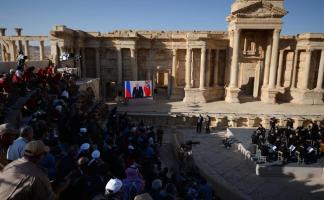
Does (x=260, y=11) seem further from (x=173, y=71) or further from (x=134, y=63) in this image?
(x=134, y=63)

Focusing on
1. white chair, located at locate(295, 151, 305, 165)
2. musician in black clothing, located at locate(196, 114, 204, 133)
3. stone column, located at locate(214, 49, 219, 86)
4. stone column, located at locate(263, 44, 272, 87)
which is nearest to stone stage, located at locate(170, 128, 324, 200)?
white chair, located at locate(295, 151, 305, 165)

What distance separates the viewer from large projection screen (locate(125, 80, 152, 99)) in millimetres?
25594

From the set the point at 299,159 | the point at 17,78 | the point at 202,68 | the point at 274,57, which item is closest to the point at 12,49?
the point at 17,78

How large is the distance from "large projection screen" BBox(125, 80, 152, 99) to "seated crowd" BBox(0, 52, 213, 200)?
1011 centimetres

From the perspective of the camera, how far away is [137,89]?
25969 mm

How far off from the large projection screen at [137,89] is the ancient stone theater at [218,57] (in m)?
4.31

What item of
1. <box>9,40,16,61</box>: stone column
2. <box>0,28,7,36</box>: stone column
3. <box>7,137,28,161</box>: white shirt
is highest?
<box>0,28,7,36</box>: stone column

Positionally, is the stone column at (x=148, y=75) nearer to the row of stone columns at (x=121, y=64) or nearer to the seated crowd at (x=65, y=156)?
the row of stone columns at (x=121, y=64)

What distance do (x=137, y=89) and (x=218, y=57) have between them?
10858 millimetres

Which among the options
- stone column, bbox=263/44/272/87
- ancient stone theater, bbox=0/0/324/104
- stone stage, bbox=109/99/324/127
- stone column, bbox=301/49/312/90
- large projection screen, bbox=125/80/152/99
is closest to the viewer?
stone stage, bbox=109/99/324/127

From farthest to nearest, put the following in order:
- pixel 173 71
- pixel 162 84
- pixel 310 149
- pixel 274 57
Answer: pixel 162 84
pixel 173 71
pixel 274 57
pixel 310 149

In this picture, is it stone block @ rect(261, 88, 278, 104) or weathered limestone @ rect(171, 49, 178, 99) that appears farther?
weathered limestone @ rect(171, 49, 178, 99)

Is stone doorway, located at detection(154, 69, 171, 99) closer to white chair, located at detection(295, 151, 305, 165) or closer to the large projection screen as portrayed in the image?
the large projection screen

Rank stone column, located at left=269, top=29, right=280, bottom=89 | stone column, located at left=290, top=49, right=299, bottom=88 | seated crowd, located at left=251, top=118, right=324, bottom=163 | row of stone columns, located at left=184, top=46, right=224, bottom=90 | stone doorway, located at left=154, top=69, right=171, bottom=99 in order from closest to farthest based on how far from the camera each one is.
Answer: seated crowd, located at left=251, top=118, right=324, bottom=163, stone column, located at left=269, top=29, right=280, bottom=89, row of stone columns, located at left=184, top=46, right=224, bottom=90, stone column, located at left=290, top=49, right=299, bottom=88, stone doorway, located at left=154, top=69, right=171, bottom=99
